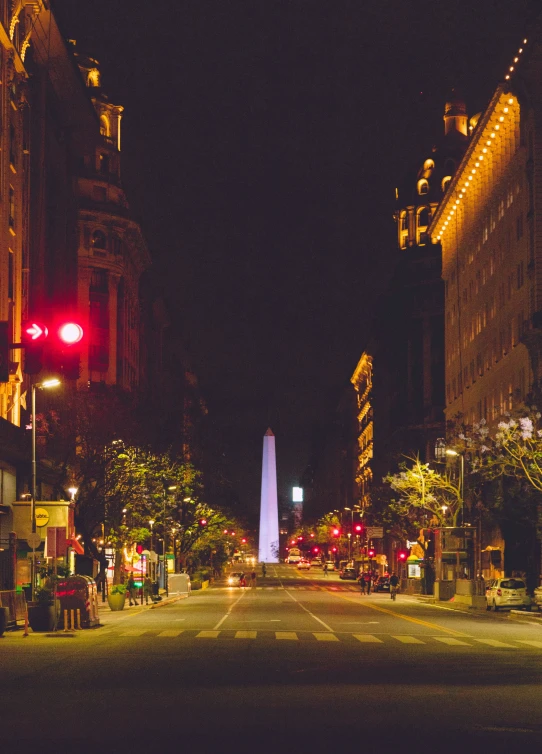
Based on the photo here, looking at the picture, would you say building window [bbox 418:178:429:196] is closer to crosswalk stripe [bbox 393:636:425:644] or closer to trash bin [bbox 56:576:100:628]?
trash bin [bbox 56:576:100:628]

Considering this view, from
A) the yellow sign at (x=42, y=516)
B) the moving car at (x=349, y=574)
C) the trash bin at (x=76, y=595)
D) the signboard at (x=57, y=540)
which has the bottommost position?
the moving car at (x=349, y=574)

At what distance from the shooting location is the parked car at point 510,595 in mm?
62406

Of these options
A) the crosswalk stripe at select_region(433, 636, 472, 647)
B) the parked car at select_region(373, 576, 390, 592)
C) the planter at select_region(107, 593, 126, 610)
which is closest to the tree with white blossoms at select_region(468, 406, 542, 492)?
the crosswalk stripe at select_region(433, 636, 472, 647)

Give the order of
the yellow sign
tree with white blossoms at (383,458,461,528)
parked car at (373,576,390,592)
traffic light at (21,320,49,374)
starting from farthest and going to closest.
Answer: parked car at (373,576,390,592) → tree with white blossoms at (383,458,461,528) → the yellow sign → traffic light at (21,320,49,374)

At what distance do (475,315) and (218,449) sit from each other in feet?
244

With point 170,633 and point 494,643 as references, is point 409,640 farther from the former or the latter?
point 170,633

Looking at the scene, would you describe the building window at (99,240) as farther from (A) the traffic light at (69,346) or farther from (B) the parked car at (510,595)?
(A) the traffic light at (69,346)

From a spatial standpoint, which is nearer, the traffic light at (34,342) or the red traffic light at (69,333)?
the red traffic light at (69,333)

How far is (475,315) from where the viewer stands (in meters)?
102

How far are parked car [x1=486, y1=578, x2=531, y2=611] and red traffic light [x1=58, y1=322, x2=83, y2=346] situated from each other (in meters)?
48.8

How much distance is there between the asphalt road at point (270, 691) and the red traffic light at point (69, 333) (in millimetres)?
4715

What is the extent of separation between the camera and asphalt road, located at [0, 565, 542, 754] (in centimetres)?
1423

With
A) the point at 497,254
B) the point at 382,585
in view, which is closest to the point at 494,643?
the point at 497,254

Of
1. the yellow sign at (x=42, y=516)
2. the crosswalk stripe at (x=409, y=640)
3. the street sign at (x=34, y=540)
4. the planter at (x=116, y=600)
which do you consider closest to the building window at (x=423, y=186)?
the planter at (x=116, y=600)
